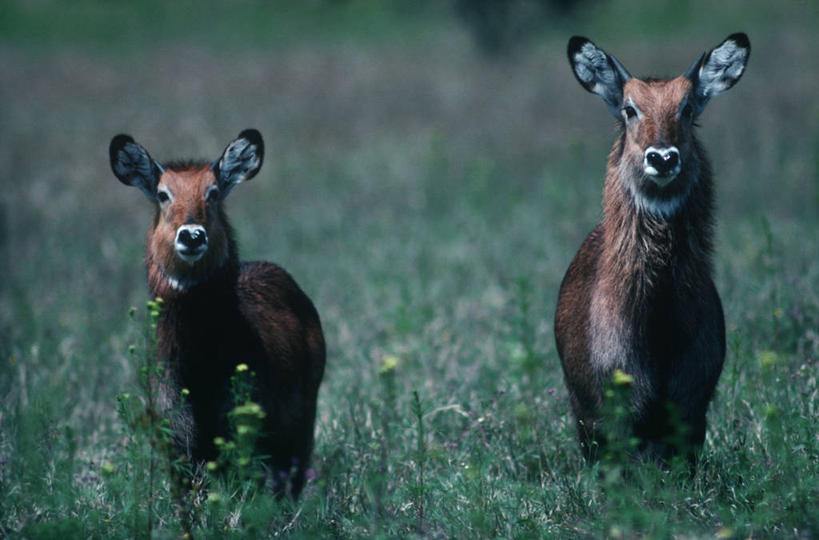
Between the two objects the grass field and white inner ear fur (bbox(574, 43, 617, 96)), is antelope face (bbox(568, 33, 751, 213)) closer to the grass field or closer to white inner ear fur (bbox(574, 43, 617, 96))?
white inner ear fur (bbox(574, 43, 617, 96))

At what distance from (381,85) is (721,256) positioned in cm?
1429

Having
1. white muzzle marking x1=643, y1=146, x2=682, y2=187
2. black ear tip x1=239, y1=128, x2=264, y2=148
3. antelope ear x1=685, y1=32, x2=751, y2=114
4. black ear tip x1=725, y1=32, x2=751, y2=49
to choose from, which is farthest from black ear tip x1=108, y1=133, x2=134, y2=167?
black ear tip x1=725, y1=32, x2=751, y2=49

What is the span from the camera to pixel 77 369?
7.02 m

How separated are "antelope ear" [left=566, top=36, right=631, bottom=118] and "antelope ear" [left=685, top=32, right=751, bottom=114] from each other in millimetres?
395

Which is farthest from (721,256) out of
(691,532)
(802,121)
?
(802,121)

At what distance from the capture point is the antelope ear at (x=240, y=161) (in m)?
5.45

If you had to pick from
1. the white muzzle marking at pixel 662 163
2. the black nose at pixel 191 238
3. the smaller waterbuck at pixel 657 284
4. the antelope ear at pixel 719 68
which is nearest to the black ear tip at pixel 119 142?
the black nose at pixel 191 238

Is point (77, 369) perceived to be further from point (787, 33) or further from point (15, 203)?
point (787, 33)

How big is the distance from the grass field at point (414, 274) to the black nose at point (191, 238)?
1075mm

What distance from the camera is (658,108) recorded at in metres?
4.74

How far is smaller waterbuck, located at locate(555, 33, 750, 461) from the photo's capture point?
4648 millimetres

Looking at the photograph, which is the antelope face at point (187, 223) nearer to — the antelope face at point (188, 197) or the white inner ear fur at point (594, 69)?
the antelope face at point (188, 197)

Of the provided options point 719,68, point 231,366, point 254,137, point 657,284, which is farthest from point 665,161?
point 231,366

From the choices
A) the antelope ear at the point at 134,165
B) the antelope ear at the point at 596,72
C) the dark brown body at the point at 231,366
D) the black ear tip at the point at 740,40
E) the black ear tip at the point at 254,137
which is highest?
the black ear tip at the point at 740,40
